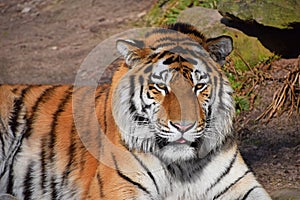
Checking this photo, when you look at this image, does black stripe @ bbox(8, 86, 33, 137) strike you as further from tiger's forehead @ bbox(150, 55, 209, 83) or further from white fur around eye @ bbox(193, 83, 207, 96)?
white fur around eye @ bbox(193, 83, 207, 96)

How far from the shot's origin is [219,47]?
143 inches

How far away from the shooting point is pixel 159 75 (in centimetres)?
350

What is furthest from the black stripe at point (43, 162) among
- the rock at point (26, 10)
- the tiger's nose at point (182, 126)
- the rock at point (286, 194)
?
the rock at point (26, 10)

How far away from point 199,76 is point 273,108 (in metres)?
1.94

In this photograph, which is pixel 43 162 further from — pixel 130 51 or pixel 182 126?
pixel 182 126

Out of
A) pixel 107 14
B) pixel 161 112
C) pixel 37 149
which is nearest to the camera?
pixel 161 112

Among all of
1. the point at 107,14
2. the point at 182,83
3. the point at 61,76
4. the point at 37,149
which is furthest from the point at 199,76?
the point at 107,14

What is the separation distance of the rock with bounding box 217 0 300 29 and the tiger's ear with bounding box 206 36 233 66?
1784 millimetres

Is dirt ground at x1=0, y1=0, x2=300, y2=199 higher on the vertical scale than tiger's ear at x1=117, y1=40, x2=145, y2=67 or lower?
lower

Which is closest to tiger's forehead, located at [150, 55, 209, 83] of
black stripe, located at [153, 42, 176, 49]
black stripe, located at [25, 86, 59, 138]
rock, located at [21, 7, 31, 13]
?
black stripe, located at [153, 42, 176, 49]

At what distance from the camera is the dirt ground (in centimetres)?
482

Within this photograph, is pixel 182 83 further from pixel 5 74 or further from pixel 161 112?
pixel 5 74

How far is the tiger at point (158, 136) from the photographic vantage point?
3457 mm

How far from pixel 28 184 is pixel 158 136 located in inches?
39.0
